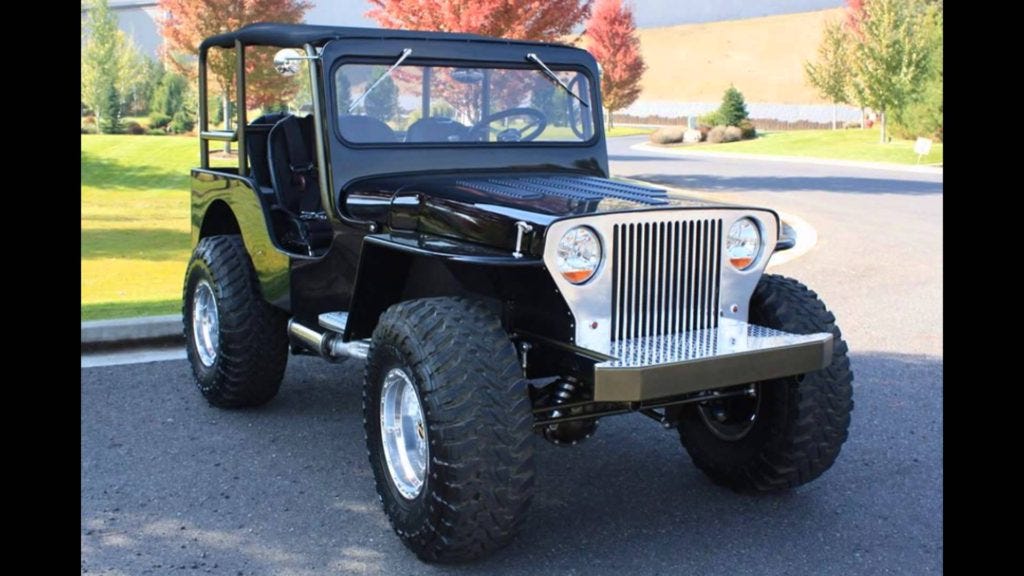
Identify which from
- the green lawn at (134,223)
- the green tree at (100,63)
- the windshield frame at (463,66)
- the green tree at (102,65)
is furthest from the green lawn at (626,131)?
the windshield frame at (463,66)

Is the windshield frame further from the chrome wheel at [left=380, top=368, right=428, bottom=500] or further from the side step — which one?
the chrome wheel at [left=380, top=368, right=428, bottom=500]

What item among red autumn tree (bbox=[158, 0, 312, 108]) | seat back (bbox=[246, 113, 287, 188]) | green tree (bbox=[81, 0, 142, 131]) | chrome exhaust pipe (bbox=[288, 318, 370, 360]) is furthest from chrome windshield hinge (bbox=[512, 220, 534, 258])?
green tree (bbox=[81, 0, 142, 131])

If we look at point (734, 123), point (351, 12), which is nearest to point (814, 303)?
point (351, 12)

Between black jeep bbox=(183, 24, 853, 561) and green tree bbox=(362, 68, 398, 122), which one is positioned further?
green tree bbox=(362, 68, 398, 122)

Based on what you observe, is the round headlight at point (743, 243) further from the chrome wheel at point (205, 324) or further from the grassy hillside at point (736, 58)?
the grassy hillside at point (736, 58)

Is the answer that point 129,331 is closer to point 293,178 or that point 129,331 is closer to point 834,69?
point 293,178


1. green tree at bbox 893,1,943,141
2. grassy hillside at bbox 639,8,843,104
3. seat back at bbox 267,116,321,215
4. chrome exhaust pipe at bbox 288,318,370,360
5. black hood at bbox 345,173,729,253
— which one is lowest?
chrome exhaust pipe at bbox 288,318,370,360

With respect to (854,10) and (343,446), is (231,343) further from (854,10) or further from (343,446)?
(854,10)

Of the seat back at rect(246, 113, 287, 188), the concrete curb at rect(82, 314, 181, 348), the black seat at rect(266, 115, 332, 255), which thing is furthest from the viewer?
the concrete curb at rect(82, 314, 181, 348)

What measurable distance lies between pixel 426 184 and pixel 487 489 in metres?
1.62

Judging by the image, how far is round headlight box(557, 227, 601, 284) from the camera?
4.02 metres

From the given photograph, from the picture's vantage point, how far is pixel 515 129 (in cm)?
558

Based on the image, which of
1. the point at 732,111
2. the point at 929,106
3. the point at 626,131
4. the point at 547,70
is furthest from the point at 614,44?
the point at 547,70

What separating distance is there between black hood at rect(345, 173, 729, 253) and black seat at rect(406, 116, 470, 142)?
0.24m
